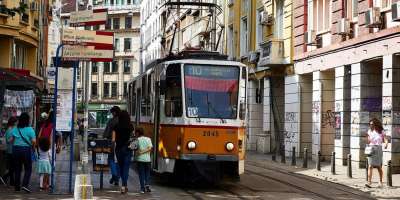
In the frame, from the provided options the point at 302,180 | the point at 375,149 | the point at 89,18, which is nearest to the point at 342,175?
the point at 302,180

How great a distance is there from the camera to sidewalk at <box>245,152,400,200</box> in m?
17.8

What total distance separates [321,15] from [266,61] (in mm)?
4709

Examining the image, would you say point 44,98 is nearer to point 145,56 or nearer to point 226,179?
point 226,179

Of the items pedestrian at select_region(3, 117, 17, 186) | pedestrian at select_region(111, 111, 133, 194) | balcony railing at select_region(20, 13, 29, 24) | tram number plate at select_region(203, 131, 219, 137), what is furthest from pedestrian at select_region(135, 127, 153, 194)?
balcony railing at select_region(20, 13, 29, 24)

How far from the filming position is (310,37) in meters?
29.5

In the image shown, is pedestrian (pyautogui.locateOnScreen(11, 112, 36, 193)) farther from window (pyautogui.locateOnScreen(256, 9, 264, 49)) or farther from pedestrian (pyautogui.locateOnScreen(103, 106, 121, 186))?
window (pyautogui.locateOnScreen(256, 9, 264, 49))

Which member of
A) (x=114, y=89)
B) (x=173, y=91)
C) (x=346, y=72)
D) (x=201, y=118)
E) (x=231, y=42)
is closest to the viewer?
(x=201, y=118)

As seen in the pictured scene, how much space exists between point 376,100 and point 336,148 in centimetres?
300

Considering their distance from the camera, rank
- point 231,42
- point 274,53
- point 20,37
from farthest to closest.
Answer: point 231,42, point 20,37, point 274,53

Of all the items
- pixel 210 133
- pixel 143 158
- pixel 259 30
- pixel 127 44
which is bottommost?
pixel 143 158

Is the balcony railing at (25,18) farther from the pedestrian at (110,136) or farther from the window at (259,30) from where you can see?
the pedestrian at (110,136)

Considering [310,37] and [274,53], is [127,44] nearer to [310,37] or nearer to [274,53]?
[274,53]

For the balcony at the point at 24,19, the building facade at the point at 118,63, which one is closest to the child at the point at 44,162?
the balcony at the point at 24,19

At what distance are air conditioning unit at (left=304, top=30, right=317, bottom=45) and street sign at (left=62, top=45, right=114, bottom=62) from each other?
1493cm
